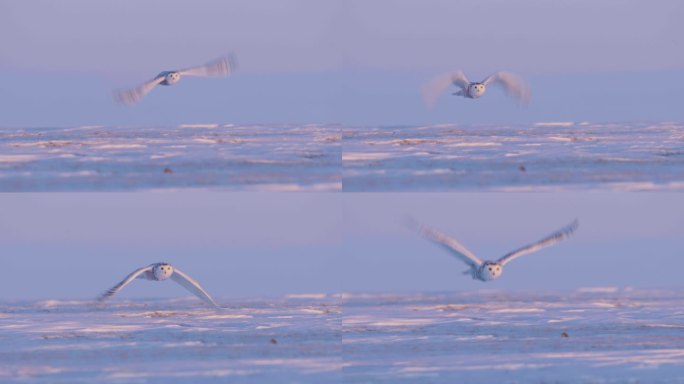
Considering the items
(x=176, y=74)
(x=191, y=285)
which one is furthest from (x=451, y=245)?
(x=176, y=74)

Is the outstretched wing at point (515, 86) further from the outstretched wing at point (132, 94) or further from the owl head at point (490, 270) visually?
the outstretched wing at point (132, 94)

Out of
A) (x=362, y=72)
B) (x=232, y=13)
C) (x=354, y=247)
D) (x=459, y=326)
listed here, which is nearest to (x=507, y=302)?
(x=459, y=326)

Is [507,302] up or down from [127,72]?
down

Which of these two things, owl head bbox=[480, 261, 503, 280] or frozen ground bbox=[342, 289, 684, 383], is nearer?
owl head bbox=[480, 261, 503, 280]

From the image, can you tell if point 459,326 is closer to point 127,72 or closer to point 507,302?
point 507,302

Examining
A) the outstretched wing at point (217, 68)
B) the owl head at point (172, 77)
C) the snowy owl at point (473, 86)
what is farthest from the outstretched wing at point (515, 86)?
the owl head at point (172, 77)

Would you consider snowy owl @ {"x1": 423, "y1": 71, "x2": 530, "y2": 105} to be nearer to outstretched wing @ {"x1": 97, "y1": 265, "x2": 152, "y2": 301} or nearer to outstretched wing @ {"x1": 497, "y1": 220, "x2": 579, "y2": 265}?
outstretched wing @ {"x1": 497, "y1": 220, "x2": 579, "y2": 265}

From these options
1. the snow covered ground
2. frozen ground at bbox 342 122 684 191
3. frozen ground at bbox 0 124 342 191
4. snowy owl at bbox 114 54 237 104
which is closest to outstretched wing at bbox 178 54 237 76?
snowy owl at bbox 114 54 237 104
